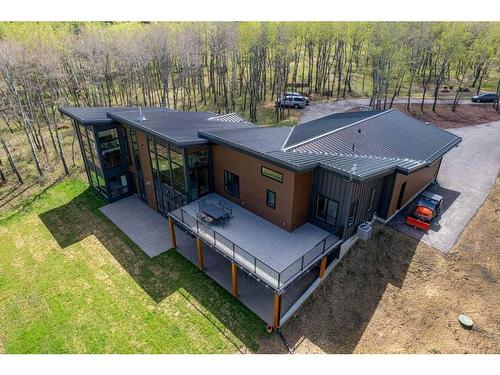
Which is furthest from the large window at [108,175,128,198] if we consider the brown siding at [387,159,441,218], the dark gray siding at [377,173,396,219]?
the brown siding at [387,159,441,218]

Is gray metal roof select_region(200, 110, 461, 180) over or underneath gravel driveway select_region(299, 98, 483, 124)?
over

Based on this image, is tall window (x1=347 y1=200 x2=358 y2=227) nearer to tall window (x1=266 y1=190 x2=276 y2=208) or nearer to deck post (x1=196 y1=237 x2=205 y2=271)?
tall window (x1=266 y1=190 x2=276 y2=208)

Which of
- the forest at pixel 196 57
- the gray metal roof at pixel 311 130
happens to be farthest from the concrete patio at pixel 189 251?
the forest at pixel 196 57

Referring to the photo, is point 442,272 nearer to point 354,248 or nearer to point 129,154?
point 354,248

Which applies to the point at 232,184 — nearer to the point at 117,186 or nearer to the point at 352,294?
the point at 352,294

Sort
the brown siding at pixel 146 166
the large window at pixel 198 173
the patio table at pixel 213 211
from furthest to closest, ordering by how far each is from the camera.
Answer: the brown siding at pixel 146 166 → the large window at pixel 198 173 → the patio table at pixel 213 211

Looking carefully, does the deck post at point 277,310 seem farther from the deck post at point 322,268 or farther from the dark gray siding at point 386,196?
the dark gray siding at point 386,196
